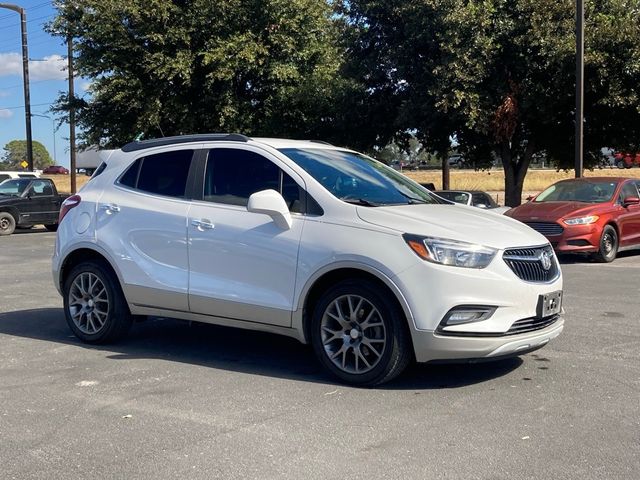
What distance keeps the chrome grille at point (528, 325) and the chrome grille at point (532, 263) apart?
0.28m

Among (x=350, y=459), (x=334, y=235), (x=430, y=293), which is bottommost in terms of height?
(x=350, y=459)

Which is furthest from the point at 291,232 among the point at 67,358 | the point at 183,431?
the point at 67,358

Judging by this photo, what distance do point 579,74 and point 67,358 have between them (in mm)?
15073

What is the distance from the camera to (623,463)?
404 cm

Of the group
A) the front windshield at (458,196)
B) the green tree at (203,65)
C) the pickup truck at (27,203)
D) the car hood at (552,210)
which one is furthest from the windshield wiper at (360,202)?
the pickup truck at (27,203)

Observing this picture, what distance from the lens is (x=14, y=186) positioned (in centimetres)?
2255

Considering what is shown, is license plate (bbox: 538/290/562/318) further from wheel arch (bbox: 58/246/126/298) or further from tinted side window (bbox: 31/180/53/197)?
tinted side window (bbox: 31/180/53/197)

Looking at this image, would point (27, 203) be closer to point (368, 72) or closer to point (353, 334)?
point (368, 72)

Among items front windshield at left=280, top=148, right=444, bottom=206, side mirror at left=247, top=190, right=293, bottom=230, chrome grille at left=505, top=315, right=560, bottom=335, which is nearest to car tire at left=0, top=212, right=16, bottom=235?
front windshield at left=280, top=148, right=444, bottom=206

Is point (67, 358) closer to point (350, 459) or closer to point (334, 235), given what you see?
point (334, 235)

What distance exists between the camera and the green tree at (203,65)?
2308cm

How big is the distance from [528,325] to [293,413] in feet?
5.85

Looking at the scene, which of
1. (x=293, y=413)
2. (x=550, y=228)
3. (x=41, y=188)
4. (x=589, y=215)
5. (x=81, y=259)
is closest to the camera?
(x=293, y=413)

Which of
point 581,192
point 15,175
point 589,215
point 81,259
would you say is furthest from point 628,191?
point 15,175
